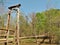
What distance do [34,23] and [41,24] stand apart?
923 mm

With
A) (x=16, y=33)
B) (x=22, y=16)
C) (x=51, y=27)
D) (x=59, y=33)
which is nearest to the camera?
(x=16, y=33)

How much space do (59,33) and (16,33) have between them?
7944mm

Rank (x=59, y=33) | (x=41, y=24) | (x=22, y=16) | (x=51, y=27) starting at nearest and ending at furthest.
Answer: (x=59, y=33) < (x=51, y=27) < (x=22, y=16) < (x=41, y=24)

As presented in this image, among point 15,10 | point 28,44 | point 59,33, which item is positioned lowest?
point 28,44

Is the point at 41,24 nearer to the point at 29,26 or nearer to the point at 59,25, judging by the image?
the point at 29,26

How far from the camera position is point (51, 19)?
15.7 m

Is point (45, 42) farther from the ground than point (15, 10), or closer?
closer

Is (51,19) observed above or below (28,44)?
above

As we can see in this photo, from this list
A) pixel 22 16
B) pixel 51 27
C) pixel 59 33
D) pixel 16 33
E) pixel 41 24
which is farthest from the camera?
pixel 41 24

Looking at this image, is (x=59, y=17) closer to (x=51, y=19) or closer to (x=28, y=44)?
(x=51, y=19)

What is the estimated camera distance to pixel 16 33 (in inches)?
262

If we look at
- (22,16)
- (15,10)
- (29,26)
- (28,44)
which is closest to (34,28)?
(29,26)

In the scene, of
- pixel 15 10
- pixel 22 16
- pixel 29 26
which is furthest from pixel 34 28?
pixel 15 10

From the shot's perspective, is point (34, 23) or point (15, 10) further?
point (34, 23)
